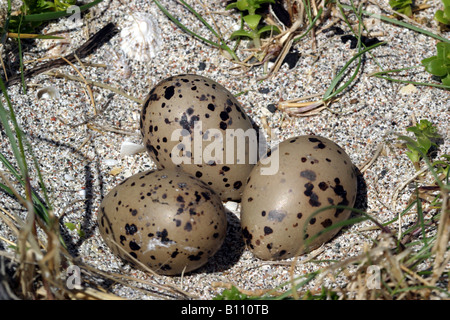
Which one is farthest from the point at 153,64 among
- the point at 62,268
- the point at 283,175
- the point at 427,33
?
the point at 427,33

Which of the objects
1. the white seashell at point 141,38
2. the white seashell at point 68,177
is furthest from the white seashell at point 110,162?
the white seashell at point 141,38

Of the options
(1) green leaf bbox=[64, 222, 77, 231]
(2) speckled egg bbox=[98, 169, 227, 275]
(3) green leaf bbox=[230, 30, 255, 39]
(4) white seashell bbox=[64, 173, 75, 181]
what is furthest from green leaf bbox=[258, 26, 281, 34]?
(1) green leaf bbox=[64, 222, 77, 231]

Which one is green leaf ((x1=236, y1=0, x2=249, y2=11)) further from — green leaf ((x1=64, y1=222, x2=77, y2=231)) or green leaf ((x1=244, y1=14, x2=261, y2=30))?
green leaf ((x1=64, y1=222, x2=77, y2=231))

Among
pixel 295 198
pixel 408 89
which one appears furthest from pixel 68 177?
pixel 408 89

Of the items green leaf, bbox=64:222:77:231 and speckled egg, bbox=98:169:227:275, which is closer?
speckled egg, bbox=98:169:227:275

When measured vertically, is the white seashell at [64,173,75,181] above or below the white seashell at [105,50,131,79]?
below
